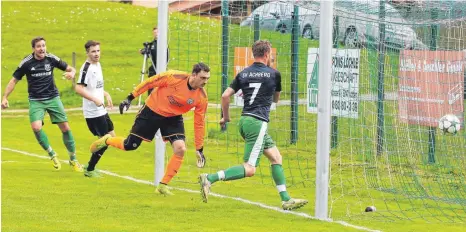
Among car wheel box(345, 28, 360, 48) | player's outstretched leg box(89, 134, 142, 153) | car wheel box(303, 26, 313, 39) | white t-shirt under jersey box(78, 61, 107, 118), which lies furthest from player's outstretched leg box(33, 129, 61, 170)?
car wheel box(345, 28, 360, 48)

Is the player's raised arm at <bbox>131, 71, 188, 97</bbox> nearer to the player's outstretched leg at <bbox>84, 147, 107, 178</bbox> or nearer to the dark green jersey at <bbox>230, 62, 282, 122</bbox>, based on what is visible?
the dark green jersey at <bbox>230, 62, 282, 122</bbox>

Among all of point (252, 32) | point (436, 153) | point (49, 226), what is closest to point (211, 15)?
point (252, 32)

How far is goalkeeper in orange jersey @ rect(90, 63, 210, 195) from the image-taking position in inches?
486

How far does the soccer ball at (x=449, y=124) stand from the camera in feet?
44.5

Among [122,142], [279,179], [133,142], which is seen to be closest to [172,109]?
[133,142]

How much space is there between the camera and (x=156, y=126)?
12664 millimetres

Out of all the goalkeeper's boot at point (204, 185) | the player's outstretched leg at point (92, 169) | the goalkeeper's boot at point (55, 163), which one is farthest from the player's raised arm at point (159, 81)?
the goalkeeper's boot at point (55, 163)

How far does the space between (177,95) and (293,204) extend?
2055 mm

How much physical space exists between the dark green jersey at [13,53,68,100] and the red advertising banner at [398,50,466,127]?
5030mm

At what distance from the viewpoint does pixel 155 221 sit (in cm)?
1091

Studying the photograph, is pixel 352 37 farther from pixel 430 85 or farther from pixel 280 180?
pixel 280 180

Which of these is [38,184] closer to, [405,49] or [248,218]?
[248,218]

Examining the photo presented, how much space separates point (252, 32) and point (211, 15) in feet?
4.14

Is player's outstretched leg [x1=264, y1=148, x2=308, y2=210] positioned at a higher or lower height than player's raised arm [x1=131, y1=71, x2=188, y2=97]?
lower
